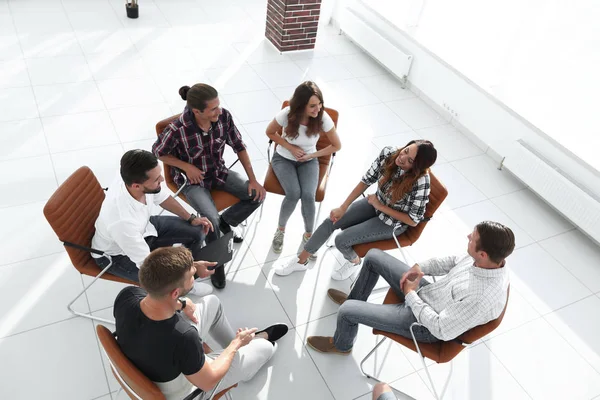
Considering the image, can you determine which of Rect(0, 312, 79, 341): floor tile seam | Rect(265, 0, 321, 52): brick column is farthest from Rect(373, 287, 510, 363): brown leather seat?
Rect(265, 0, 321, 52): brick column

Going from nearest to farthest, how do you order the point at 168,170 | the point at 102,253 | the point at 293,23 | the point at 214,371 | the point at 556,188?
1. the point at 214,371
2. the point at 102,253
3. the point at 168,170
4. the point at 556,188
5. the point at 293,23

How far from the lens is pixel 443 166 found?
4527mm

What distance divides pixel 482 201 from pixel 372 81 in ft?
7.02

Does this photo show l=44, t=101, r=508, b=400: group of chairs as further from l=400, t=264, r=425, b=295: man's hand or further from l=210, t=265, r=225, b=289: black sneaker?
l=210, t=265, r=225, b=289: black sneaker

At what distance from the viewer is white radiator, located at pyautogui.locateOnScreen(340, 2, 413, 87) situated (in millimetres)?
5430

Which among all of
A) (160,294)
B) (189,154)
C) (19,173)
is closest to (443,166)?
(189,154)

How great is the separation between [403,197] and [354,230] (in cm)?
38

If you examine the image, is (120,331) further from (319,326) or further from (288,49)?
(288,49)

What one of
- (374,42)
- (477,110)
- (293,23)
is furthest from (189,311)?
(374,42)

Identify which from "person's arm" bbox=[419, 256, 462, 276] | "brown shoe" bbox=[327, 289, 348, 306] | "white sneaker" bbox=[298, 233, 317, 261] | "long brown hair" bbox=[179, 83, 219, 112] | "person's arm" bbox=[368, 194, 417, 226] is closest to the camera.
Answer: "person's arm" bbox=[419, 256, 462, 276]

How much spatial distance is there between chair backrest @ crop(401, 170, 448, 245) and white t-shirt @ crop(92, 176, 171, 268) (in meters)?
1.60

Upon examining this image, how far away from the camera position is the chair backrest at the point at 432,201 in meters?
2.83

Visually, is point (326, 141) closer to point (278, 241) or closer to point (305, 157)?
point (305, 157)

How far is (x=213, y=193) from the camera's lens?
A: 3133 millimetres
